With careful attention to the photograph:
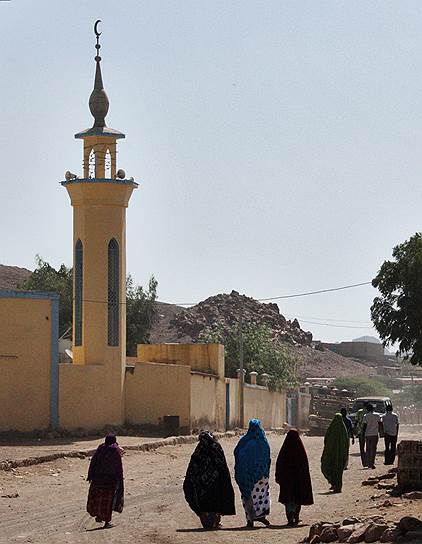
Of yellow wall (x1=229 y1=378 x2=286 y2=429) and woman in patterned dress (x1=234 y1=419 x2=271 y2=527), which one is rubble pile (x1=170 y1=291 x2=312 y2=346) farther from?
woman in patterned dress (x1=234 y1=419 x2=271 y2=527)

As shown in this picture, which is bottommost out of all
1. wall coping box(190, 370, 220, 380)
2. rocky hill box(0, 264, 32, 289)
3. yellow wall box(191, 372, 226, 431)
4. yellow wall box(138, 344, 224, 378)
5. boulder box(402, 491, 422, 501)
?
boulder box(402, 491, 422, 501)

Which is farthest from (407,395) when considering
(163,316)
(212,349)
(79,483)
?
(79,483)

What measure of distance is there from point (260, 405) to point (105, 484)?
32415mm

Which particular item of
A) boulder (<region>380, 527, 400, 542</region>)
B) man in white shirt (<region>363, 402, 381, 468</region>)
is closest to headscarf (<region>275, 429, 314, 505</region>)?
boulder (<region>380, 527, 400, 542</region>)

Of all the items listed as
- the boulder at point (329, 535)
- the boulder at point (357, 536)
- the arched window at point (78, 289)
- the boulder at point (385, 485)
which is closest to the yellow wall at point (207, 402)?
the arched window at point (78, 289)

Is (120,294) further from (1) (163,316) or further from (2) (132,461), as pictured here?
(1) (163,316)

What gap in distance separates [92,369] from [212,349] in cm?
670

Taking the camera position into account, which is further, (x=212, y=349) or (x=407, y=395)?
(x=407, y=395)

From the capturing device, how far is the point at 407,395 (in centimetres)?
7600

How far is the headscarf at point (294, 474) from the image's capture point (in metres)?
16.0

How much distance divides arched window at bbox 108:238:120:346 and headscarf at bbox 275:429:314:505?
19.1m

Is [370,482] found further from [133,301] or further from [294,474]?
[133,301]

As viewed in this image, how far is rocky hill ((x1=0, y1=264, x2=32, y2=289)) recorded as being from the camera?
92000 mm

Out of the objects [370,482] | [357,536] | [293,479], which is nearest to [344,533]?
[357,536]
